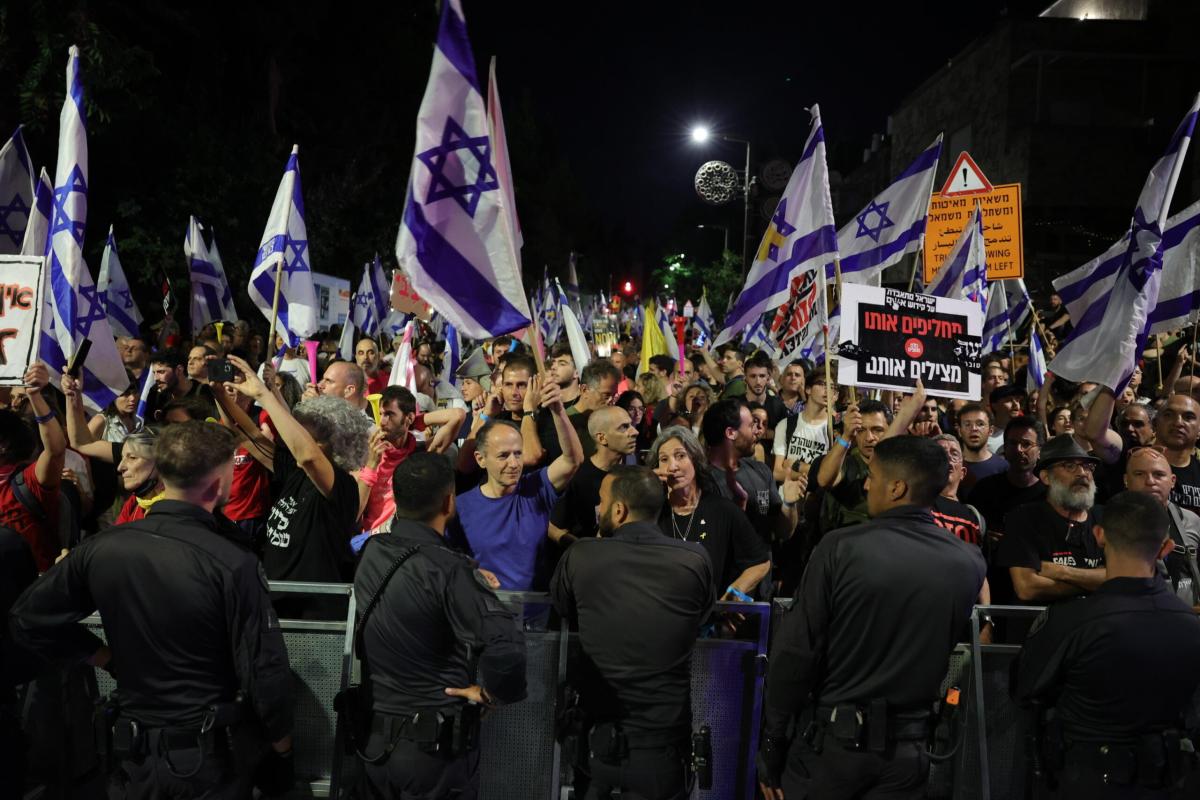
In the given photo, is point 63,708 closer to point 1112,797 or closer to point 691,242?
point 1112,797

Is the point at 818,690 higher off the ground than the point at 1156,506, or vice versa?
the point at 1156,506

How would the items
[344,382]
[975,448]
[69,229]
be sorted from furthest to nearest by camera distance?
[344,382], [975,448], [69,229]

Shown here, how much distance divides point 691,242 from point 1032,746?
111 metres

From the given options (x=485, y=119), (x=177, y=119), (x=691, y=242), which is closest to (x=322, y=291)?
(x=177, y=119)

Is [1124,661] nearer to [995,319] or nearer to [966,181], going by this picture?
[966,181]

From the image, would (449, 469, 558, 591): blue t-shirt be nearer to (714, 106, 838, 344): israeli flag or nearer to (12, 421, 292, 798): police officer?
(12, 421, 292, 798): police officer

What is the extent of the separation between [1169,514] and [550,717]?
11.6 feet

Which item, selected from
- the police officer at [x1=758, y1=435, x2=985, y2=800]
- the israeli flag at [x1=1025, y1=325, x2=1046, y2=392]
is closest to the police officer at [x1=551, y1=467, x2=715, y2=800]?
Answer: the police officer at [x1=758, y1=435, x2=985, y2=800]

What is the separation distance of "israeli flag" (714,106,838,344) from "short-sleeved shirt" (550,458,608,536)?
2534 millimetres

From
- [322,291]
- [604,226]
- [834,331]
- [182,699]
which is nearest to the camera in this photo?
[182,699]

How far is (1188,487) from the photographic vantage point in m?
6.62

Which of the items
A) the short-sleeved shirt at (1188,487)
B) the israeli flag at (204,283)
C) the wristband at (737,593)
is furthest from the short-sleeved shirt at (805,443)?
the israeli flag at (204,283)

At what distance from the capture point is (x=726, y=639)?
15.6ft

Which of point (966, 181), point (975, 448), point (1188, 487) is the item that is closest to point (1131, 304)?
point (1188, 487)
